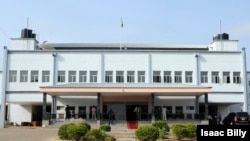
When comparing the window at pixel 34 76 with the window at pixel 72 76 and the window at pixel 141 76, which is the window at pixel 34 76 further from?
the window at pixel 141 76

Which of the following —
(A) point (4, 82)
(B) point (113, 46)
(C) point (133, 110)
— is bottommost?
(C) point (133, 110)

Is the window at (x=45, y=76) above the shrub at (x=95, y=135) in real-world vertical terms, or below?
above

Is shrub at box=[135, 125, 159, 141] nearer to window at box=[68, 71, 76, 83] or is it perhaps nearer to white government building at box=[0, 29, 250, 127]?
white government building at box=[0, 29, 250, 127]

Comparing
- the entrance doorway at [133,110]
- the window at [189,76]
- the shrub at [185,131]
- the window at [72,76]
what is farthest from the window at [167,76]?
the shrub at [185,131]

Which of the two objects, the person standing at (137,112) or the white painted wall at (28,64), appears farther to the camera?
the white painted wall at (28,64)

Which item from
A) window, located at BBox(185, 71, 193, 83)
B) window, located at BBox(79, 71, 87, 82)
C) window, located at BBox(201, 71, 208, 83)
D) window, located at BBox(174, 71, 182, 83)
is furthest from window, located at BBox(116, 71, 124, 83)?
window, located at BBox(201, 71, 208, 83)

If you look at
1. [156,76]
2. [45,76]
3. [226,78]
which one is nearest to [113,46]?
[156,76]

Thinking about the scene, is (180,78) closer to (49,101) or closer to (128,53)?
(128,53)

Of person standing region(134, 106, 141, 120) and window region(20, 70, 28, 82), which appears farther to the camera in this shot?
window region(20, 70, 28, 82)

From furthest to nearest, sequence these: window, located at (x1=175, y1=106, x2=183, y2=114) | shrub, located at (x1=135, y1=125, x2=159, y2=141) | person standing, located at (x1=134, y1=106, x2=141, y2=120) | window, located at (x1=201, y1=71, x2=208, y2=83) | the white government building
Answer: window, located at (x1=201, y1=71, x2=208, y2=83)
window, located at (x1=175, y1=106, x2=183, y2=114)
the white government building
person standing, located at (x1=134, y1=106, x2=141, y2=120)
shrub, located at (x1=135, y1=125, x2=159, y2=141)

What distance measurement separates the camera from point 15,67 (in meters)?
42.7

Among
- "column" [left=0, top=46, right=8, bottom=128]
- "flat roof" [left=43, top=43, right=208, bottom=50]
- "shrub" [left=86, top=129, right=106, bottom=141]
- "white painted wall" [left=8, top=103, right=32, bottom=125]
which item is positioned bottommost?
"shrub" [left=86, top=129, right=106, bottom=141]

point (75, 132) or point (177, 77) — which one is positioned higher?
point (177, 77)

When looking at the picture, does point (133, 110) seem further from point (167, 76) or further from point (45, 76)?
point (45, 76)
